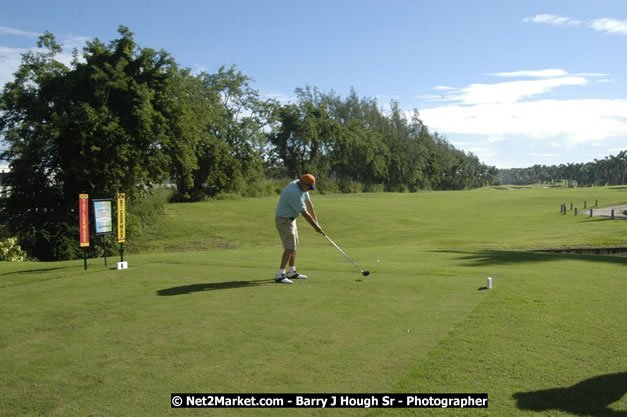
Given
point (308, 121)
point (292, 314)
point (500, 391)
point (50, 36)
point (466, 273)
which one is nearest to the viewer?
point (500, 391)

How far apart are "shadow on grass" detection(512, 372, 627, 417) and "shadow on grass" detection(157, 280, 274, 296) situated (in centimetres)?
638

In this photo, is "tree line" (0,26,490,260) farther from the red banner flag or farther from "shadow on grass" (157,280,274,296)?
"shadow on grass" (157,280,274,296)

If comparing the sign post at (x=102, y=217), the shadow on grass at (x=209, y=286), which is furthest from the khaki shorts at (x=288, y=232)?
the sign post at (x=102, y=217)

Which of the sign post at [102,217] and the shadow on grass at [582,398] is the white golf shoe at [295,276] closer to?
the sign post at [102,217]

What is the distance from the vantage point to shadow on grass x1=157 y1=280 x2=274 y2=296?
9336 mm

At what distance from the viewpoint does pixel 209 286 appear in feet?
32.8

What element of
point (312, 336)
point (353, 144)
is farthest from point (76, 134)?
point (353, 144)

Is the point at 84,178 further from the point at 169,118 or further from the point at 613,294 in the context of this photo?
the point at 613,294

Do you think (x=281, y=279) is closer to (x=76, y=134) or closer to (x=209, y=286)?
(x=209, y=286)

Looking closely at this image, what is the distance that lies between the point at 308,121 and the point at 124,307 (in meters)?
76.5

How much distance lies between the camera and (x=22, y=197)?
31156mm

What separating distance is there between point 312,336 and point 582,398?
3.07 m

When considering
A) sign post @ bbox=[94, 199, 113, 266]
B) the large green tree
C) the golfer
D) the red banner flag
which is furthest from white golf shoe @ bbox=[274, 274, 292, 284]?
the large green tree

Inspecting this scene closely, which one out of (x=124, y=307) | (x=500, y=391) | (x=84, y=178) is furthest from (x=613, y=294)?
(x=84, y=178)
